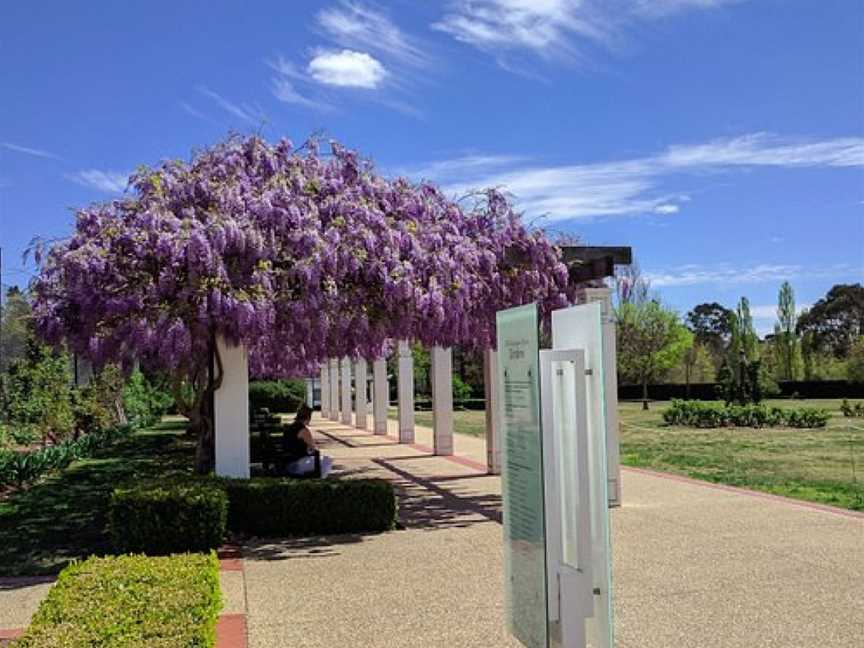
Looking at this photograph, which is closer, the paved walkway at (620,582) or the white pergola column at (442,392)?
the paved walkway at (620,582)

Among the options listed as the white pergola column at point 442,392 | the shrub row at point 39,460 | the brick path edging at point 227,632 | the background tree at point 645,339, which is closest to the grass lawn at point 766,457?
the white pergola column at point 442,392

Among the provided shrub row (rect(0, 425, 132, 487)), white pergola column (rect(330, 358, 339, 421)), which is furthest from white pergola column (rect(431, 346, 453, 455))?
white pergola column (rect(330, 358, 339, 421))

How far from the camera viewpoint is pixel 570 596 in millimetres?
4355

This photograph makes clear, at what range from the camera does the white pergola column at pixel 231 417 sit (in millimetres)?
11320

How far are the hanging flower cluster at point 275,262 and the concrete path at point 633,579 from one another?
2.45 metres

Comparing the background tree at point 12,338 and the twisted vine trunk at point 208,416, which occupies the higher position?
the background tree at point 12,338

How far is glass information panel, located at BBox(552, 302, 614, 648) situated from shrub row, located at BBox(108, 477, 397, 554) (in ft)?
19.1

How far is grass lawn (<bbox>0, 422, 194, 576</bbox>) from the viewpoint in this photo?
9633 mm

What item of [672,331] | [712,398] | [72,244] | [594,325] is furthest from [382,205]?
[712,398]

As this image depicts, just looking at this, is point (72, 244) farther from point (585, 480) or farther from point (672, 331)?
point (672, 331)

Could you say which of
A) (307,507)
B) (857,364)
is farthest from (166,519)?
(857,364)

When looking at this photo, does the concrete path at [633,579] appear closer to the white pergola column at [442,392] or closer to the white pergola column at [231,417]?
the white pergola column at [231,417]

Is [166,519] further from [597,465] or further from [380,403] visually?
[380,403]

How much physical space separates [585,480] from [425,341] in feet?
27.6
